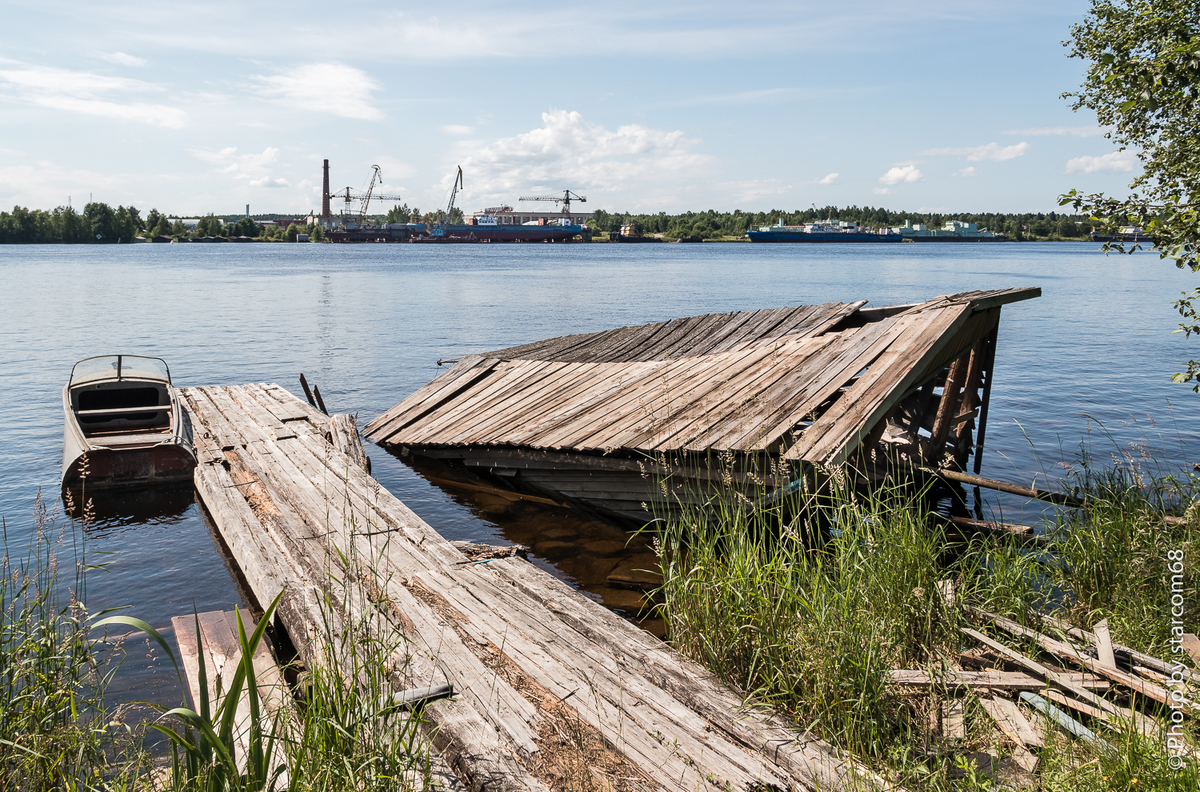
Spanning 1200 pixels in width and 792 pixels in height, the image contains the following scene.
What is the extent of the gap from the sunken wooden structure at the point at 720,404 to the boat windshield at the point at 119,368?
12.9ft

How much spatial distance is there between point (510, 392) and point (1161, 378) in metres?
18.1

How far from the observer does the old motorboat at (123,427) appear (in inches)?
408

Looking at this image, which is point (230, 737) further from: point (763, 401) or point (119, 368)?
→ point (119, 368)

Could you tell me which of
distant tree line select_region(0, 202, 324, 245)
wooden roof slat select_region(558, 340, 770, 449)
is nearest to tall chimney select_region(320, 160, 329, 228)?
distant tree line select_region(0, 202, 324, 245)

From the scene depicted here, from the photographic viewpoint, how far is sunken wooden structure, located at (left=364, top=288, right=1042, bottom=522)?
24.7 ft

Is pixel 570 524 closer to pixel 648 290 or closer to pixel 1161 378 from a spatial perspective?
pixel 1161 378

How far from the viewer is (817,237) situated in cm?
15100

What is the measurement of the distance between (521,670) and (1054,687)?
300 cm

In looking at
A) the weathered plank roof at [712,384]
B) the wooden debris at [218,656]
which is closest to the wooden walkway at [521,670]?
the wooden debris at [218,656]

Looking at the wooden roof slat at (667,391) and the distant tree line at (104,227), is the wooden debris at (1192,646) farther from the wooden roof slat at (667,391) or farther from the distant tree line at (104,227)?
the distant tree line at (104,227)

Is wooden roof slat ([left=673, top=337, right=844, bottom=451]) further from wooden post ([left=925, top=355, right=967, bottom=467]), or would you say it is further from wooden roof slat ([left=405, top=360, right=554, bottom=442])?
wooden roof slat ([left=405, top=360, right=554, bottom=442])

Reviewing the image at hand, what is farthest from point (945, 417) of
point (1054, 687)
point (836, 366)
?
point (1054, 687)

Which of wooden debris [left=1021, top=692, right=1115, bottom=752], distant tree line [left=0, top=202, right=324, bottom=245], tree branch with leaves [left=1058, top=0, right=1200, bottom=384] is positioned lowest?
wooden debris [left=1021, top=692, right=1115, bottom=752]

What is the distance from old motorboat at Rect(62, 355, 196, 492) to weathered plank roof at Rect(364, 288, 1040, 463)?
285cm
